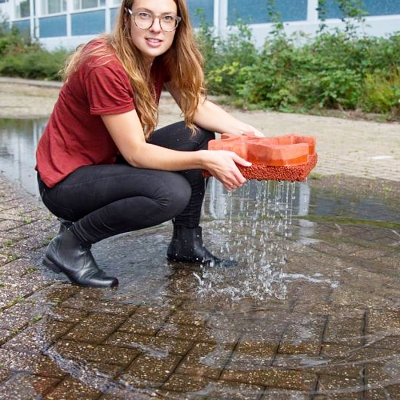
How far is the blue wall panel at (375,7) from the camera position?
14.3 meters

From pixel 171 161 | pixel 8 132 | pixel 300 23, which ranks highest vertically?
pixel 300 23

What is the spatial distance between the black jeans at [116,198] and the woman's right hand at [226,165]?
0.27m

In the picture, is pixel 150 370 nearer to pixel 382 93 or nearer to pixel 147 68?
pixel 147 68

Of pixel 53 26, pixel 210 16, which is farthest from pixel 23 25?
pixel 210 16

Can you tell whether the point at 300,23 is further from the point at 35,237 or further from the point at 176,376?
the point at 176,376

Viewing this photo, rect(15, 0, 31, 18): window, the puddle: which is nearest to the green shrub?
the puddle

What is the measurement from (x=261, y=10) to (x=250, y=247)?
14.0 m

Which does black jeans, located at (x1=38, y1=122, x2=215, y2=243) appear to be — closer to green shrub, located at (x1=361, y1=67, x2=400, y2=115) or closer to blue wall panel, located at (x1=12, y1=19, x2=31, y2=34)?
green shrub, located at (x1=361, y1=67, x2=400, y2=115)

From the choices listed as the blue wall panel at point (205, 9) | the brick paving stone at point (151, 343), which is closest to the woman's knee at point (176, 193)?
the brick paving stone at point (151, 343)

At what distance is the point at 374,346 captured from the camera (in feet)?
9.27

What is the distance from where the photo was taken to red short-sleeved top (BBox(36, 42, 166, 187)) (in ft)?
10.7

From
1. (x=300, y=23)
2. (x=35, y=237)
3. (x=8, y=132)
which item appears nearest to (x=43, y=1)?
(x=300, y=23)

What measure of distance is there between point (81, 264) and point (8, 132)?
272 inches

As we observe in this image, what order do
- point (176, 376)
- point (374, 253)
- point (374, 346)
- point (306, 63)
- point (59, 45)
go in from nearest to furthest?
point (176, 376) → point (374, 346) → point (374, 253) → point (306, 63) → point (59, 45)
